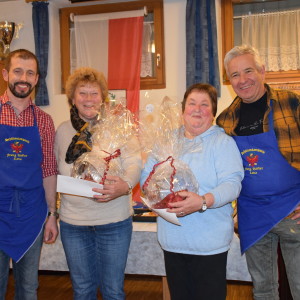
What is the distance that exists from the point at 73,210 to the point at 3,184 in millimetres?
404

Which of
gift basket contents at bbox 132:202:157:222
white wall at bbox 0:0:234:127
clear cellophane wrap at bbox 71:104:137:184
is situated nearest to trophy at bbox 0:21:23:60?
white wall at bbox 0:0:234:127

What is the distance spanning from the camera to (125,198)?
1991 mm

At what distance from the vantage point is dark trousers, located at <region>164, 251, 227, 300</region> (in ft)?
5.42

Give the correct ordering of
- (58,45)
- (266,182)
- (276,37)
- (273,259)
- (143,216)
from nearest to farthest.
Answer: (266,182) → (273,259) → (143,216) → (276,37) → (58,45)

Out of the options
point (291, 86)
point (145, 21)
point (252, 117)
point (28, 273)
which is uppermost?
point (145, 21)

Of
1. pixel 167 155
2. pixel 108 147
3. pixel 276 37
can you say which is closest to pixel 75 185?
pixel 108 147

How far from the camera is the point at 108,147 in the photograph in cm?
188

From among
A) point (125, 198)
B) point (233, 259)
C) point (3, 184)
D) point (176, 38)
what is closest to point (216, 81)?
point (176, 38)

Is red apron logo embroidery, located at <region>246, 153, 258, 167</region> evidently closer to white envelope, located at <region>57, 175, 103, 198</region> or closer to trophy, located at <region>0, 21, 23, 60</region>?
white envelope, located at <region>57, 175, 103, 198</region>

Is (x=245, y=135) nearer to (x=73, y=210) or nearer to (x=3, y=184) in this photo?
(x=73, y=210)

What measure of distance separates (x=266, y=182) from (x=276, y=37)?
3.13 m

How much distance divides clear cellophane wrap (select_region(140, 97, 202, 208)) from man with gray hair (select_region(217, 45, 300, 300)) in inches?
12.0

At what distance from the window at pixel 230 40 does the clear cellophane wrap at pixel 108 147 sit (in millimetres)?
2677

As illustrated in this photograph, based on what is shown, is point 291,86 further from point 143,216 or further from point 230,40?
point 143,216
